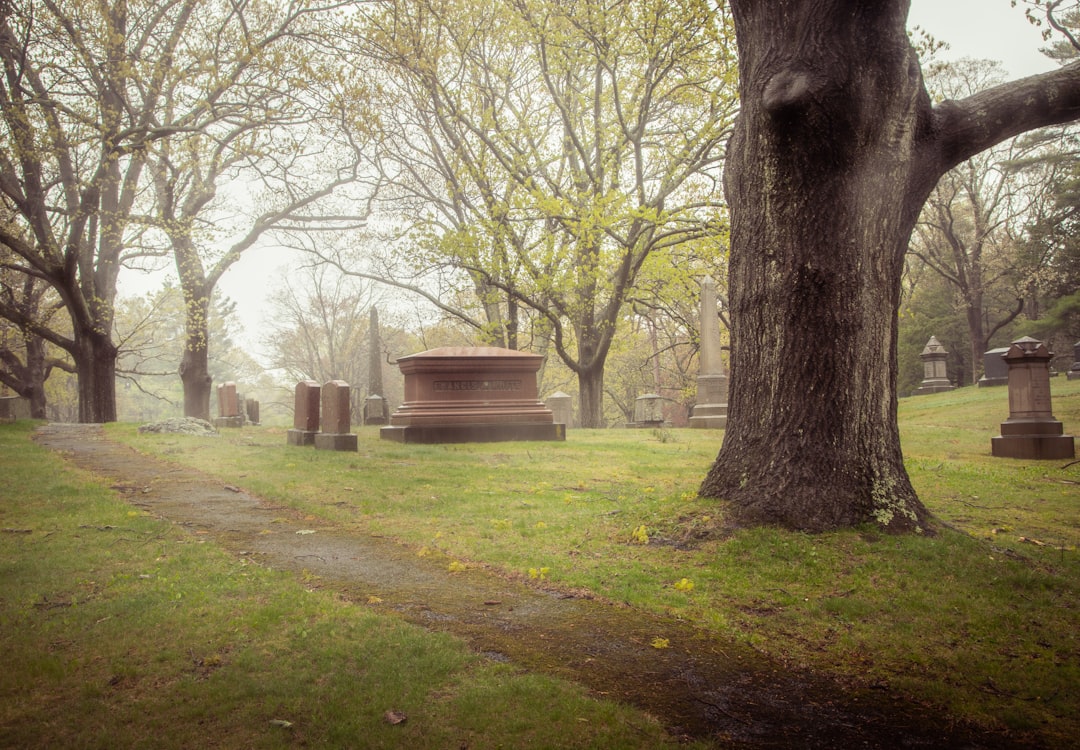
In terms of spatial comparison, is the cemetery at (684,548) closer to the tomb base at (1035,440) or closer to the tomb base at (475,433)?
the tomb base at (1035,440)

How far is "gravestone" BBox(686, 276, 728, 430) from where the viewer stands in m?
17.0

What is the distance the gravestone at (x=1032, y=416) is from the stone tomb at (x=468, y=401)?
292 inches

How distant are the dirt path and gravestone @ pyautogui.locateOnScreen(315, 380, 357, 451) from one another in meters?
5.85

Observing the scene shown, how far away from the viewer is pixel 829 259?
4496 mm

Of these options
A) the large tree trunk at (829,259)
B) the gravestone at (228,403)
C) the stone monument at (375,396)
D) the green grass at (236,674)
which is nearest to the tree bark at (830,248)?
the large tree trunk at (829,259)

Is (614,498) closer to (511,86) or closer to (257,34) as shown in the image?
(257,34)

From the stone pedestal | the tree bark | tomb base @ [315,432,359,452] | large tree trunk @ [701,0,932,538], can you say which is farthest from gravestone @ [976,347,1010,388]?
large tree trunk @ [701,0,932,538]

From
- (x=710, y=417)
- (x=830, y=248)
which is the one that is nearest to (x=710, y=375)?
(x=710, y=417)

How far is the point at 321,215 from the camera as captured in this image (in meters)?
22.5

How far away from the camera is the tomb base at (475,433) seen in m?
12.5

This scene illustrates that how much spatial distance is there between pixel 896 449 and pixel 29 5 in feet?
50.0

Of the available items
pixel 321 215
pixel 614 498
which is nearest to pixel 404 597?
pixel 614 498

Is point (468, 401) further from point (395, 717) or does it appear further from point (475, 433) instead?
point (395, 717)

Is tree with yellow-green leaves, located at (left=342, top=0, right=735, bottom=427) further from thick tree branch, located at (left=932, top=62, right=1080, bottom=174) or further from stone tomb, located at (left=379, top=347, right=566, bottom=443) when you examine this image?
thick tree branch, located at (left=932, top=62, right=1080, bottom=174)
